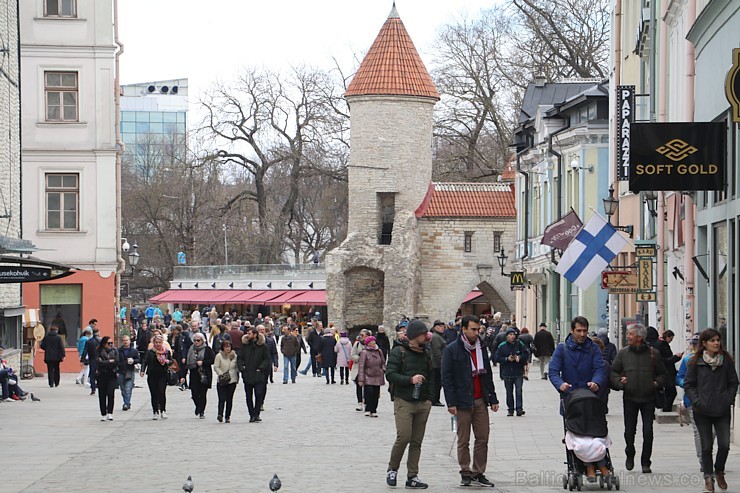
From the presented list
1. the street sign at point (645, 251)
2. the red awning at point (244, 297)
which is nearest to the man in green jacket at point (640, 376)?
the street sign at point (645, 251)

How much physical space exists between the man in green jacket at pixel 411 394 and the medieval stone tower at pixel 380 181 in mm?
52085

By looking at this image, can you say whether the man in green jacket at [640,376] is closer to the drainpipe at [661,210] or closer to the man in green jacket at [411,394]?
the man in green jacket at [411,394]

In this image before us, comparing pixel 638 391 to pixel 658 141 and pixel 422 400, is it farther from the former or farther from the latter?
pixel 658 141

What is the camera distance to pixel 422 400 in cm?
1402

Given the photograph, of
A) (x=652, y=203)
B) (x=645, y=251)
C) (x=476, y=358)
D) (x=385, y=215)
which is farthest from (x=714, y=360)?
(x=385, y=215)

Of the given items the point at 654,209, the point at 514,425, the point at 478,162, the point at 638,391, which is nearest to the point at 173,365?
the point at 514,425

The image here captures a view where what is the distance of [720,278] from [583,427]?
20.8 feet

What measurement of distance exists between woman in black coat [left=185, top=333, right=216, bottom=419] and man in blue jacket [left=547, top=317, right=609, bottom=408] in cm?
1122

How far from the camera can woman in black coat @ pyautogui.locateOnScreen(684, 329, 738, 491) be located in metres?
12.9

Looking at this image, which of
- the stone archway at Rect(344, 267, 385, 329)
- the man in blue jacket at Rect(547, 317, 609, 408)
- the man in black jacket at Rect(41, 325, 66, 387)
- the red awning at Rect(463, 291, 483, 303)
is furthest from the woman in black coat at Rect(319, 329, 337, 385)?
the red awning at Rect(463, 291, 483, 303)

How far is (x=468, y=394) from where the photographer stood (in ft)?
45.5

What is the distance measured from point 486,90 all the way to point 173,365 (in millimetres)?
46654

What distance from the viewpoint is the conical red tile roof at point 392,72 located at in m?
67.2

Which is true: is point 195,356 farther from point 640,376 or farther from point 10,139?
point 640,376
